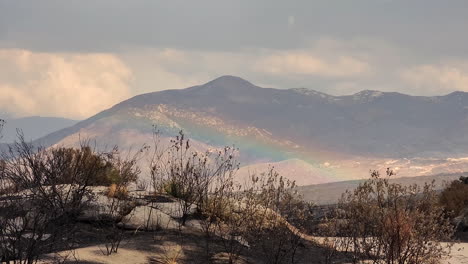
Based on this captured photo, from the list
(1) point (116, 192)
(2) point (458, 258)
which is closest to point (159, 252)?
A: (1) point (116, 192)

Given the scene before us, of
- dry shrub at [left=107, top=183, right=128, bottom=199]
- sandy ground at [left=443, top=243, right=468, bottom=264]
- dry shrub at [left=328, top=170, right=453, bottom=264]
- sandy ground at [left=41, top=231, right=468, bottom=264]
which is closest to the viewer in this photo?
dry shrub at [left=328, top=170, right=453, bottom=264]

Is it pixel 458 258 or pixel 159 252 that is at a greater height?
pixel 159 252

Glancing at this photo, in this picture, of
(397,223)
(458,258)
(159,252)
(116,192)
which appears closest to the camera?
(397,223)

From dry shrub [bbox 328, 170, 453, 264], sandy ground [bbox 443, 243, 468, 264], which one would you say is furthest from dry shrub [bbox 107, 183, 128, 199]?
sandy ground [bbox 443, 243, 468, 264]

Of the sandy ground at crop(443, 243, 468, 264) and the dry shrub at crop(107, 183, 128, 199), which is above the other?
the dry shrub at crop(107, 183, 128, 199)

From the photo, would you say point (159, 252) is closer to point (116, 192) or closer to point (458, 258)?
point (116, 192)

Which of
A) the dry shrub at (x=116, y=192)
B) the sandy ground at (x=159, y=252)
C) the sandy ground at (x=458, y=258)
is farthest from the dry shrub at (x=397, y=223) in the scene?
the dry shrub at (x=116, y=192)

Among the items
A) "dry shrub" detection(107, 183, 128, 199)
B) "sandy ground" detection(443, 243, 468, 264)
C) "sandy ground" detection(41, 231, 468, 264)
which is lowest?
"sandy ground" detection(443, 243, 468, 264)

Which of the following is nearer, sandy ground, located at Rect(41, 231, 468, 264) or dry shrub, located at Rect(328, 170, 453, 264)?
dry shrub, located at Rect(328, 170, 453, 264)

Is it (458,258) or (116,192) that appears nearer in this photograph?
(458,258)

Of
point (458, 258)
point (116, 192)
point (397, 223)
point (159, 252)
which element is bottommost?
point (458, 258)

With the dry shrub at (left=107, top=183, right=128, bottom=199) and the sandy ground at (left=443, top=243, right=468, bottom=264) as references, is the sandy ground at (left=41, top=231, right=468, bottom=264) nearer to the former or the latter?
the sandy ground at (left=443, top=243, right=468, bottom=264)
